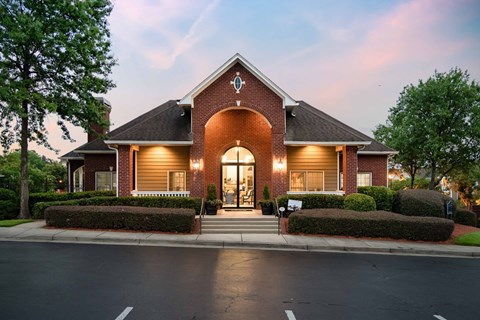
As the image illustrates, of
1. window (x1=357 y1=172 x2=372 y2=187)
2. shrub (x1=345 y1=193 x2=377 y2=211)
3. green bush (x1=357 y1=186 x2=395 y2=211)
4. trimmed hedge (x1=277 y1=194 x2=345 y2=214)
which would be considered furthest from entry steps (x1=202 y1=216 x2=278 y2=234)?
window (x1=357 y1=172 x2=372 y2=187)

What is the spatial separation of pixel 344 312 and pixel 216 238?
757 cm

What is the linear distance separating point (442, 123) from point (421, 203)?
14127 millimetres

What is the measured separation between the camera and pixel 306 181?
21.7 metres

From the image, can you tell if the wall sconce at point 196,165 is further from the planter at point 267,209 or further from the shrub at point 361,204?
the shrub at point 361,204

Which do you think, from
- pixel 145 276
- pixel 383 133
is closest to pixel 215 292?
pixel 145 276

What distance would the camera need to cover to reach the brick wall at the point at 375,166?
24609 millimetres

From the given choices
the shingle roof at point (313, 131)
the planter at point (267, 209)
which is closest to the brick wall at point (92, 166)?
the planter at point (267, 209)

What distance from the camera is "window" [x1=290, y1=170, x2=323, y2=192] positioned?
70.9 ft

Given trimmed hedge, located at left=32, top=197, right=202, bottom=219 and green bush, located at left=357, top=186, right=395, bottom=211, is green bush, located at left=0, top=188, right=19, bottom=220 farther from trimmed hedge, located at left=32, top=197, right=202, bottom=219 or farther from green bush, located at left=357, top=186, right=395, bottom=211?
green bush, located at left=357, top=186, right=395, bottom=211

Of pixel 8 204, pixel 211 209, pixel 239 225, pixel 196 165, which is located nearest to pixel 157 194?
pixel 196 165

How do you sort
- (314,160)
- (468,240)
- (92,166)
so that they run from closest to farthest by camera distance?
(468,240), (314,160), (92,166)

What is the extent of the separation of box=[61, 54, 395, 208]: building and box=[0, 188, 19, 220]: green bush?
5.38m

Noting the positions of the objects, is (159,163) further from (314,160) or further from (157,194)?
(314,160)

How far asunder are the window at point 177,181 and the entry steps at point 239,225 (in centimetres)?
545
